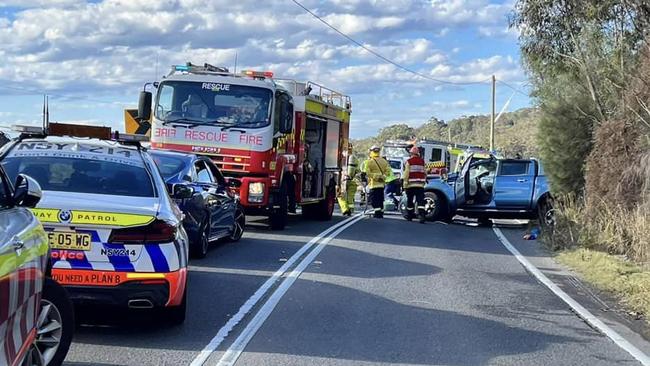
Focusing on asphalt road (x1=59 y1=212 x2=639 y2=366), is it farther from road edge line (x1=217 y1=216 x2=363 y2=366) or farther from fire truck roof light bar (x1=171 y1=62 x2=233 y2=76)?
fire truck roof light bar (x1=171 y1=62 x2=233 y2=76)

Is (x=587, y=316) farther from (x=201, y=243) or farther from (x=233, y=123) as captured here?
(x=233, y=123)

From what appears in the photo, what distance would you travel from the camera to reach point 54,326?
18.0 ft

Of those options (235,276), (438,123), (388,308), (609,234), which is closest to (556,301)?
(388,308)

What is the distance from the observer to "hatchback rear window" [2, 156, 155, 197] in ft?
23.7

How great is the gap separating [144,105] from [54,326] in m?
10.4

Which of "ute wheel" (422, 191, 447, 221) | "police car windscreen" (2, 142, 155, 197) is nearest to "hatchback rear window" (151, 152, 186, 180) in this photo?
"police car windscreen" (2, 142, 155, 197)

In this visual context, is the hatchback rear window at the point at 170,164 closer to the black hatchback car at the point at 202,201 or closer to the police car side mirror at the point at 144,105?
the black hatchback car at the point at 202,201

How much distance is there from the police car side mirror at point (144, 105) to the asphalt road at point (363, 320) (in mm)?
3749

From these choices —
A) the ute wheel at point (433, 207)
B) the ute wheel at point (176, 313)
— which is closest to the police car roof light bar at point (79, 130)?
the ute wheel at point (176, 313)

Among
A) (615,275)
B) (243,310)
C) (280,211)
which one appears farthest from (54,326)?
(280,211)

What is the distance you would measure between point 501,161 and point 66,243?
625 inches

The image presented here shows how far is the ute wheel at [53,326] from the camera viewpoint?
5414 mm

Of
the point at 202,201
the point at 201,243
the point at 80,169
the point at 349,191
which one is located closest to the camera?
the point at 80,169

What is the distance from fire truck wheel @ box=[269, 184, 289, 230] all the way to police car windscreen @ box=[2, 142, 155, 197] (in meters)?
8.28
